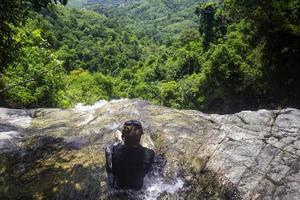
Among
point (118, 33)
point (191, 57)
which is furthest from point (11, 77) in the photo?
point (118, 33)

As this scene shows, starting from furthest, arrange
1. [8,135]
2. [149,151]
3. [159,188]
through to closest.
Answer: [8,135], [149,151], [159,188]

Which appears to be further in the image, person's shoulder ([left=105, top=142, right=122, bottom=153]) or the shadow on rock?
person's shoulder ([left=105, top=142, right=122, bottom=153])

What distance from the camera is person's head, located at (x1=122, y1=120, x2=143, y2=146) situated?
10.2 m

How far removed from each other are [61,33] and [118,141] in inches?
3971

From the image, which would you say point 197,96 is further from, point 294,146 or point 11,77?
point 294,146

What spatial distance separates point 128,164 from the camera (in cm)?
1001

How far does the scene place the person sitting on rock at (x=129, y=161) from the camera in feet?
32.5

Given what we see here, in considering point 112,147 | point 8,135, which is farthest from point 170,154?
point 8,135

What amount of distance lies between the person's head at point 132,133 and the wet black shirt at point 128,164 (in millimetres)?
136

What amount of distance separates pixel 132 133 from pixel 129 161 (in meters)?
0.67

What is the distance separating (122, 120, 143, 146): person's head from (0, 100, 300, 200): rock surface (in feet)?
2.91

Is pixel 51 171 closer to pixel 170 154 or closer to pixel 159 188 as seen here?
pixel 159 188

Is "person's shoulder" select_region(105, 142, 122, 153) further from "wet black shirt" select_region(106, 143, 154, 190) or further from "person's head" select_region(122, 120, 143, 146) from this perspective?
"person's head" select_region(122, 120, 143, 146)

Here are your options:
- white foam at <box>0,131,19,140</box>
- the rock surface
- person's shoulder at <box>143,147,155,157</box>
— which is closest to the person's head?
person's shoulder at <box>143,147,155,157</box>
